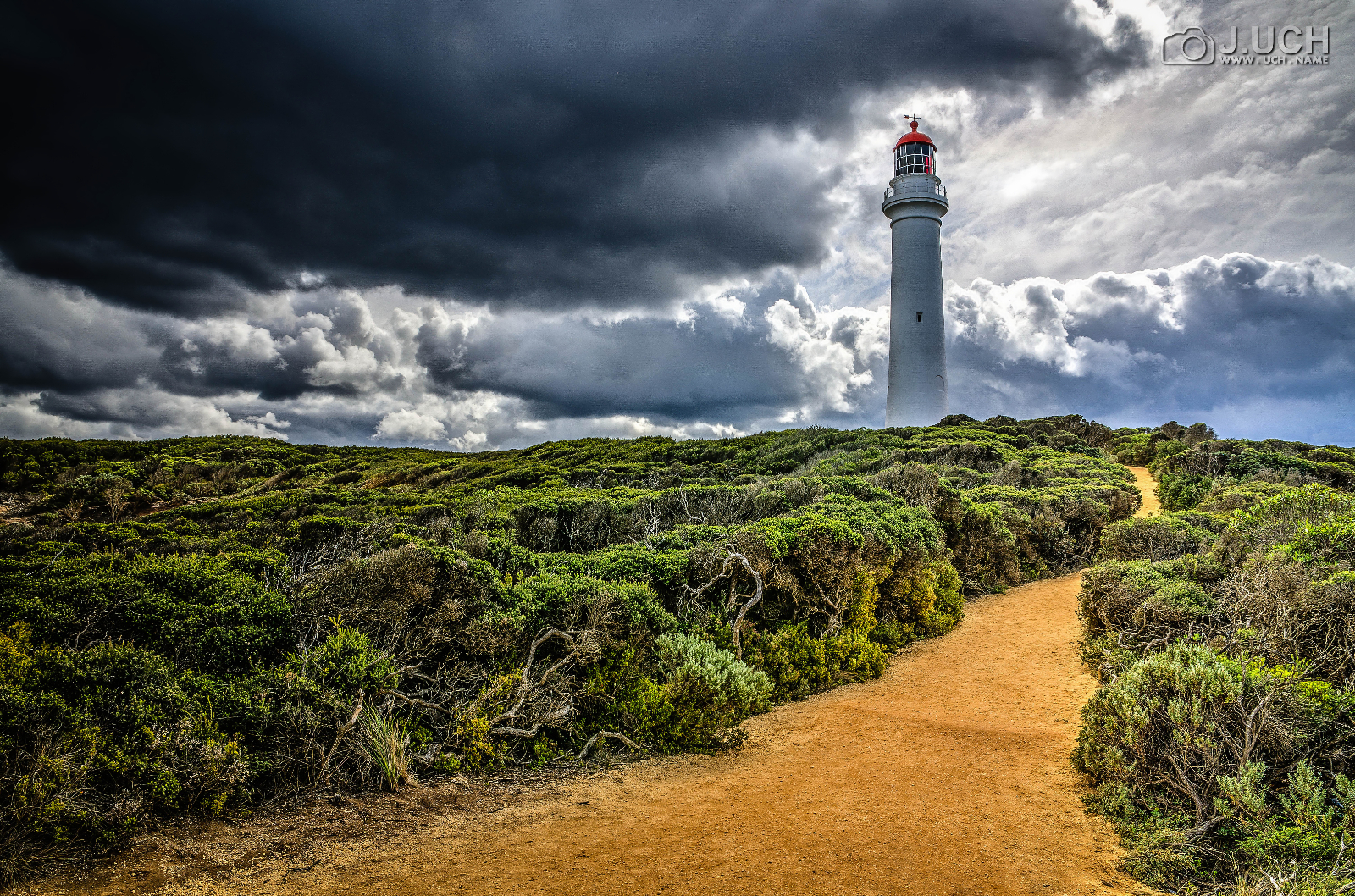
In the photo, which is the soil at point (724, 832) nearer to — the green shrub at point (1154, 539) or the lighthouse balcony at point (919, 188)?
the green shrub at point (1154, 539)

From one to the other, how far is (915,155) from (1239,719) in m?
34.7

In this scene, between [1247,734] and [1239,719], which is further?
[1239,719]

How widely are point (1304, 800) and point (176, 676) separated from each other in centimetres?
713

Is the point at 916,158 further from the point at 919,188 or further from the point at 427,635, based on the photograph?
→ the point at 427,635

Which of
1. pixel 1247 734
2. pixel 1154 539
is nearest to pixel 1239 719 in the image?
pixel 1247 734

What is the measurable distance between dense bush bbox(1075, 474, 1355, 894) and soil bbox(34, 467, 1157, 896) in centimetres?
38

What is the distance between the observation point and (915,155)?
3381 cm

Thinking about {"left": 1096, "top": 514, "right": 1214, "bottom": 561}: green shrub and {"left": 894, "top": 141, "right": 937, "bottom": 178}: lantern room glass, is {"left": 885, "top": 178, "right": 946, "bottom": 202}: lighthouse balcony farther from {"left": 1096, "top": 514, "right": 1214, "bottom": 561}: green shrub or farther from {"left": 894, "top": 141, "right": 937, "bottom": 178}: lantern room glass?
{"left": 1096, "top": 514, "right": 1214, "bottom": 561}: green shrub

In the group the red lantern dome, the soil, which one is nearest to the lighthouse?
the red lantern dome

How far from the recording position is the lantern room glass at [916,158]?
33.8m

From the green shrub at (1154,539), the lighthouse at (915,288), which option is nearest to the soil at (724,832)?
the green shrub at (1154,539)

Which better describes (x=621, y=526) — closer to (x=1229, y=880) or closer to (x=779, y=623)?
(x=779, y=623)

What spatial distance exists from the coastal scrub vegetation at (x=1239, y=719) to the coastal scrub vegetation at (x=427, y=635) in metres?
2.89

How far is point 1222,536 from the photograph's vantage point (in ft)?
28.2
